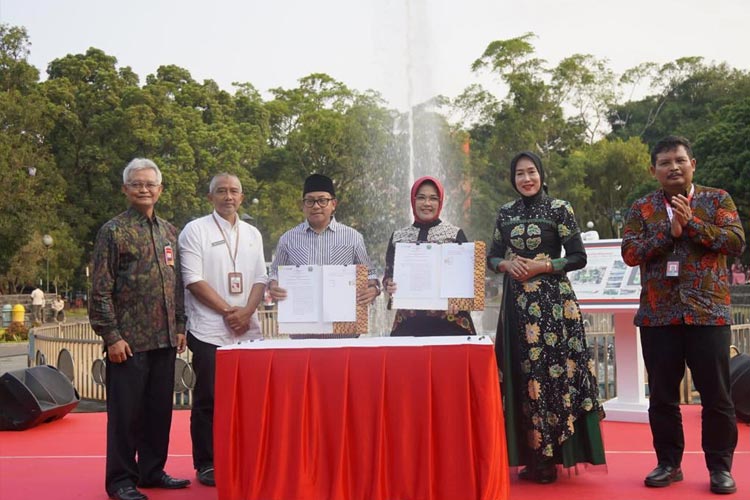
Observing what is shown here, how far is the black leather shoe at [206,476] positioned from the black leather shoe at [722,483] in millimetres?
2900

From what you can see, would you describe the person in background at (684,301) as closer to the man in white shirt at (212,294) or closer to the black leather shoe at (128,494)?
the man in white shirt at (212,294)

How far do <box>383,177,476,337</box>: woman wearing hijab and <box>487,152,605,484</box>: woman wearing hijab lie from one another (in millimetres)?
335

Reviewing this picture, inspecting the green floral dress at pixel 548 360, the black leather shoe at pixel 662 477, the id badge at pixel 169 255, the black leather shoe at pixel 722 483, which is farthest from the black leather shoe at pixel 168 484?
the black leather shoe at pixel 722 483

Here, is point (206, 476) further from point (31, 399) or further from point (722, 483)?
point (31, 399)

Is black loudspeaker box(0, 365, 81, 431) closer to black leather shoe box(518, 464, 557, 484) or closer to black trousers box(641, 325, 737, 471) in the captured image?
black leather shoe box(518, 464, 557, 484)

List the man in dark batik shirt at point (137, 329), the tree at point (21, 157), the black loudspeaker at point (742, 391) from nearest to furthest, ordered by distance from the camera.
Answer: the man in dark batik shirt at point (137, 329) < the black loudspeaker at point (742, 391) < the tree at point (21, 157)

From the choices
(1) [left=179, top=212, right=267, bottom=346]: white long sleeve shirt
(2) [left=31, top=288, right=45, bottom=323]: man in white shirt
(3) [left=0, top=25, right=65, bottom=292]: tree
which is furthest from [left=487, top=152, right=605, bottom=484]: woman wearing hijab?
(3) [left=0, top=25, right=65, bottom=292]: tree

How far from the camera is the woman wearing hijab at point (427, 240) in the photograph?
15.1ft

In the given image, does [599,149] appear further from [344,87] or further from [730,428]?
[730,428]

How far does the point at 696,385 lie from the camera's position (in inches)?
179

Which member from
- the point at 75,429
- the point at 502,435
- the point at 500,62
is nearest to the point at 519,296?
the point at 502,435

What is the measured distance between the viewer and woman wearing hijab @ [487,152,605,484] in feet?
15.1

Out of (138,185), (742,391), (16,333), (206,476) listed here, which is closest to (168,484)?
(206,476)

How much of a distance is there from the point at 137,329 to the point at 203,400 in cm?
65
